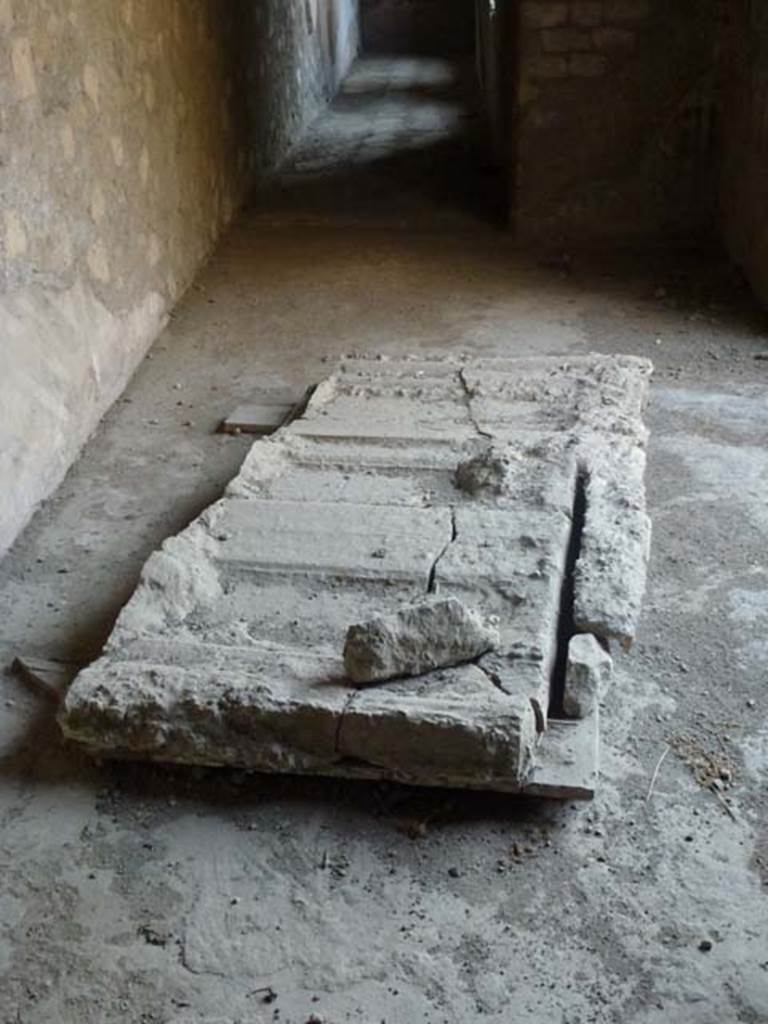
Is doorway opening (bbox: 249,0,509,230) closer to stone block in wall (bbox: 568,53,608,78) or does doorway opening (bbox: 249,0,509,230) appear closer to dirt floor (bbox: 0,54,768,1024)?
stone block in wall (bbox: 568,53,608,78)

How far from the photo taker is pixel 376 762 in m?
2.02

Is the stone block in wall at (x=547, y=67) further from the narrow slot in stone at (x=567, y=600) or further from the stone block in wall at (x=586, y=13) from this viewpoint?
the narrow slot in stone at (x=567, y=600)

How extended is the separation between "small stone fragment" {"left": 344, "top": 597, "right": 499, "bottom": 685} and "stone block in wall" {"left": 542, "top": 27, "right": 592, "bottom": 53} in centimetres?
388

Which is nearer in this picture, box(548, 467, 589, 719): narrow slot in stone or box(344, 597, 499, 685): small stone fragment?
box(344, 597, 499, 685): small stone fragment

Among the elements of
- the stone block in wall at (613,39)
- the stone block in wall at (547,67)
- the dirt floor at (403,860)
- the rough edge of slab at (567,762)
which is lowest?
the dirt floor at (403,860)

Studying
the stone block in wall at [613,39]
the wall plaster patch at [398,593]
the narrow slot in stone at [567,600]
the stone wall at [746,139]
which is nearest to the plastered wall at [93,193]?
the wall plaster patch at [398,593]

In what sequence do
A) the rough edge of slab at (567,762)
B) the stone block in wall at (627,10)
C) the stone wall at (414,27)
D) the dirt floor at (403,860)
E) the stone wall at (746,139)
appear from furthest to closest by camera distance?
the stone wall at (414,27), the stone block in wall at (627,10), the stone wall at (746,139), the rough edge of slab at (567,762), the dirt floor at (403,860)

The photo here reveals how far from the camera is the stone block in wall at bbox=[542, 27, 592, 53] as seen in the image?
5.18m

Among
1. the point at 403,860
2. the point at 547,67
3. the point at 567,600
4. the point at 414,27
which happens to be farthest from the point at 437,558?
the point at 414,27

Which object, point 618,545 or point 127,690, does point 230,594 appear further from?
point 618,545

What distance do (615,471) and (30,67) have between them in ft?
6.71

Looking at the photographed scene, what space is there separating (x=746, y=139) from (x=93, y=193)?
9.22 ft

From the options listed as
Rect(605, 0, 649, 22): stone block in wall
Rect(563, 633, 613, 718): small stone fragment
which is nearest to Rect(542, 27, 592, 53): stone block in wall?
Rect(605, 0, 649, 22): stone block in wall

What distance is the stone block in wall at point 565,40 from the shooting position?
204 inches
